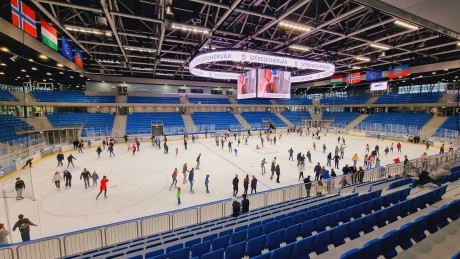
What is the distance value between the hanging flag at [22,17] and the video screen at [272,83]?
43.1 feet

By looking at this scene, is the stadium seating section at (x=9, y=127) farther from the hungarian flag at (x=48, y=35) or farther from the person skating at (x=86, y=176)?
the person skating at (x=86, y=176)

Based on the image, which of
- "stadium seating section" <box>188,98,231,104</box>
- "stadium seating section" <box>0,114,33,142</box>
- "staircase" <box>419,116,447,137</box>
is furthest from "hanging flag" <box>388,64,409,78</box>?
"stadium seating section" <box>0,114,33,142</box>

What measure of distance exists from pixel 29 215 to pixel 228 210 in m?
8.90

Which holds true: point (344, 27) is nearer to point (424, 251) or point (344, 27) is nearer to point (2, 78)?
point (424, 251)

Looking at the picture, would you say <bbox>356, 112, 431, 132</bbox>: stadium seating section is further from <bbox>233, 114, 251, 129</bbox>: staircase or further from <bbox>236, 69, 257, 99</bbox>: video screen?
<bbox>236, 69, 257, 99</bbox>: video screen

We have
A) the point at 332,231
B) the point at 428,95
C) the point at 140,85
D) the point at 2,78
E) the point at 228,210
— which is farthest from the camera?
the point at 140,85

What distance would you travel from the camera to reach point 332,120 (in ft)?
158

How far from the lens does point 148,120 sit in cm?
3672

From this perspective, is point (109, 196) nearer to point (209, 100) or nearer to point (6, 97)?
point (6, 97)

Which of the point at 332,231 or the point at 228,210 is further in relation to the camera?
the point at 228,210

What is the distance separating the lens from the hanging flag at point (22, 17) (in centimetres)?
926

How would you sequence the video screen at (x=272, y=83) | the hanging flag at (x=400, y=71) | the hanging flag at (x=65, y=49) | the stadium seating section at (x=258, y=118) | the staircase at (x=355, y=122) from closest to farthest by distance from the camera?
the hanging flag at (x=65, y=49)
the video screen at (x=272, y=83)
the hanging flag at (x=400, y=71)
the staircase at (x=355, y=122)
the stadium seating section at (x=258, y=118)

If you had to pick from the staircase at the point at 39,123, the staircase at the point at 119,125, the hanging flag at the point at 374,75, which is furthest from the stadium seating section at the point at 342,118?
the staircase at the point at 39,123

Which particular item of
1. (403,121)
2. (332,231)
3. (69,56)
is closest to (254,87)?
(332,231)
